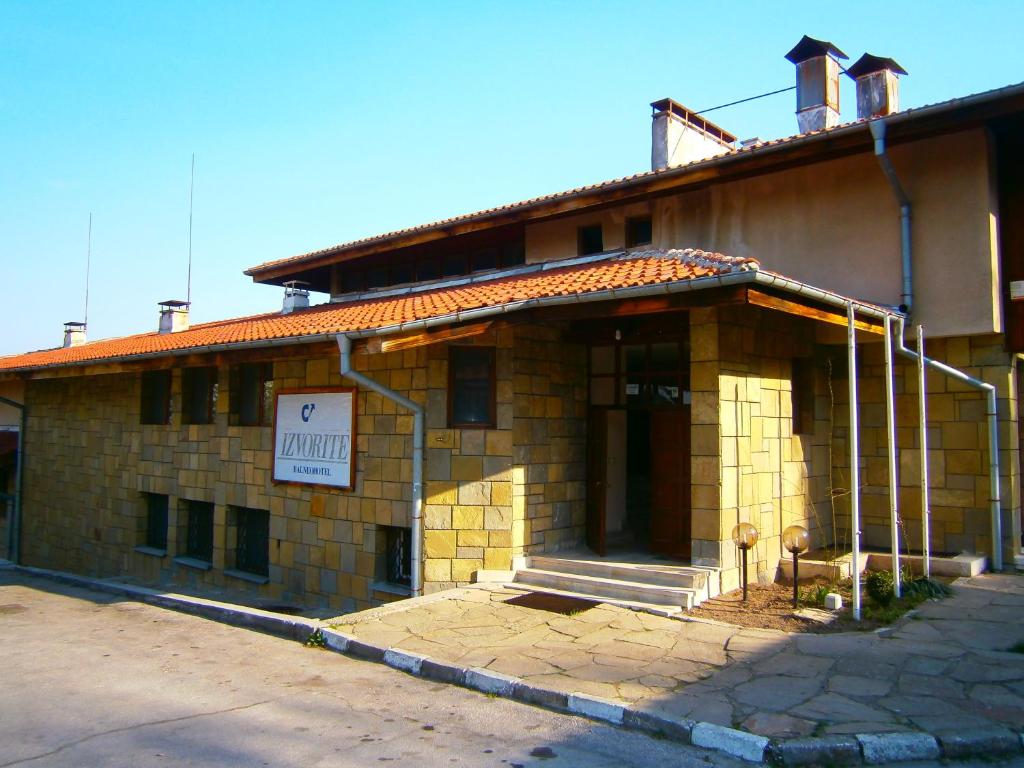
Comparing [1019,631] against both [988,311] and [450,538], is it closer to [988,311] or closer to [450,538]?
[988,311]

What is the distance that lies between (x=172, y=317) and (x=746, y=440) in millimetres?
13865

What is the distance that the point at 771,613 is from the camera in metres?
7.40

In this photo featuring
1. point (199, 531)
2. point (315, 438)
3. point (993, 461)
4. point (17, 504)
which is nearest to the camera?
point (993, 461)

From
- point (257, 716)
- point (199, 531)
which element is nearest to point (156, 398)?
point (199, 531)

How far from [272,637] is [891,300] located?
8.16 m

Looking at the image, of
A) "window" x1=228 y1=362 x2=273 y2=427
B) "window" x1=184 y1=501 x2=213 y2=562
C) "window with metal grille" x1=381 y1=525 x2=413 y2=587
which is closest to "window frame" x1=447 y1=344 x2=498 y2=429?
"window with metal grille" x1=381 y1=525 x2=413 y2=587

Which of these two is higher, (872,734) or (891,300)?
(891,300)

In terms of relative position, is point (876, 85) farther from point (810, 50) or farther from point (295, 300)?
point (295, 300)

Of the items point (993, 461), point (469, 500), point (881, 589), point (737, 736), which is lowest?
point (737, 736)

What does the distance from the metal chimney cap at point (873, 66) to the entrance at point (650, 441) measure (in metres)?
5.72

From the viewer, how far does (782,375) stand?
943 cm

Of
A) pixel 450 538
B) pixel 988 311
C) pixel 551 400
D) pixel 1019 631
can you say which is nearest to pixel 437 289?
pixel 551 400

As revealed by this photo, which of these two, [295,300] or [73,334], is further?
[73,334]

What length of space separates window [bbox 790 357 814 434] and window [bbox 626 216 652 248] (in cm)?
292
